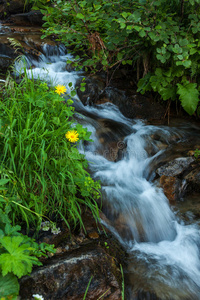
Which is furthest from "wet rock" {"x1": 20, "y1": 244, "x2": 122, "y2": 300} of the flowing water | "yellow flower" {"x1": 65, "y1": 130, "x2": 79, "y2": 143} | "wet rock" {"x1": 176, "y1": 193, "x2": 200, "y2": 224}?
"wet rock" {"x1": 176, "y1": 193, "x2": 200, "y2": 224}

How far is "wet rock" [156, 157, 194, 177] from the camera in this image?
130 inches

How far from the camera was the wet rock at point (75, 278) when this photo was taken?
1.63 m

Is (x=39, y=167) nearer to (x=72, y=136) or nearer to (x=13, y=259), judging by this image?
(x=72, y=136)

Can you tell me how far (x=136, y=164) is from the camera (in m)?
3.68

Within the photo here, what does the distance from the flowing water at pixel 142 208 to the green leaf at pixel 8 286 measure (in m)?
0.97

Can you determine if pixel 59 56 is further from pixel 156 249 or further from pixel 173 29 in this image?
pixel 156 249

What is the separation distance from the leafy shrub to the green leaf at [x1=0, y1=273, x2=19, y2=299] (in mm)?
451

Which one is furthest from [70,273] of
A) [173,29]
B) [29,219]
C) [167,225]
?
[173,29]

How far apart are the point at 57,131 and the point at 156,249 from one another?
152cm

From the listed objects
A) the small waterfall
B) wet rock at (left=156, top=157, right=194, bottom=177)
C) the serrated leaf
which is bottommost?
wet rock at (left=156, top=157, right=194, bottom=177)

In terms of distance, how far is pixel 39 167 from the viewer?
2111 millimetres

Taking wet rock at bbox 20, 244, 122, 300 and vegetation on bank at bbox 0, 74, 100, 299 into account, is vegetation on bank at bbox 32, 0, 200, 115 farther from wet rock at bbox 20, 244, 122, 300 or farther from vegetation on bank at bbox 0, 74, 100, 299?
wet rock at bbox 20, 244, 122, 300

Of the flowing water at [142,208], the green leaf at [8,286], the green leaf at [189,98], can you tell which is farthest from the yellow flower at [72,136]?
the green leaf at [189,98]

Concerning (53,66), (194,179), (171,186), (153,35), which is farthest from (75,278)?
(53,66)
